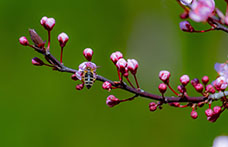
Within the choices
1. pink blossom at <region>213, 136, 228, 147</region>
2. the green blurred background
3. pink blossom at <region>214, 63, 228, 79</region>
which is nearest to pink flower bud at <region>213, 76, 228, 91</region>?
pink blossom at <region>214, 63, 228, 79</region>

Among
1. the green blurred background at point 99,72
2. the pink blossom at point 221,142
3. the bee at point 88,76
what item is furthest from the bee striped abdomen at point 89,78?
the green blurred background at point 99,72

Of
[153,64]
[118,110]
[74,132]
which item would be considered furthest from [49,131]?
[153,64]

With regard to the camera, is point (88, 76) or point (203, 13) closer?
point (203, 13)

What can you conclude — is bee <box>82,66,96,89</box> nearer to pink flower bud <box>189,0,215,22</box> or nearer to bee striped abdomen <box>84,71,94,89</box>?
bee striped abdomen <box>84,71,94,89</box>

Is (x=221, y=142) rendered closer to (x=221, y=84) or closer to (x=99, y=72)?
(x=221, y=84)

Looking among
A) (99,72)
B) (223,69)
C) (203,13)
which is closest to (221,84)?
(223,69)

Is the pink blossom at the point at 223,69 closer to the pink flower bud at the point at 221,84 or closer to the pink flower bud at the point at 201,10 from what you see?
the pink flower bud at the point at 221,84
